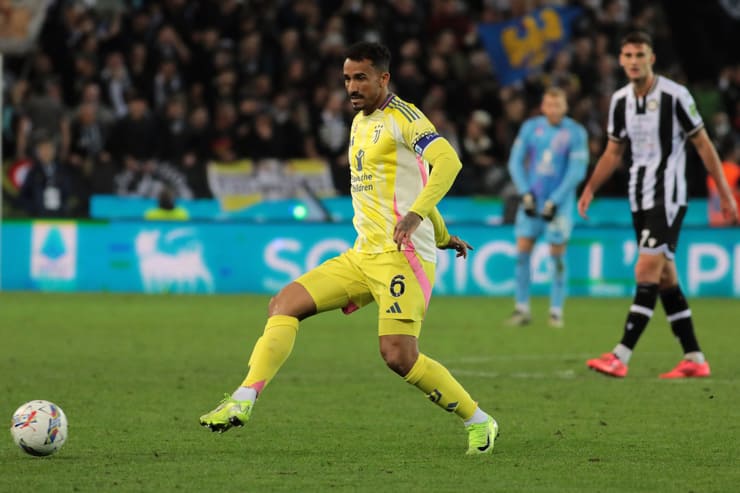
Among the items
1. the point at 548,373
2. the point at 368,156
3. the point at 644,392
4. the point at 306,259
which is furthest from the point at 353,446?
the point at 306,259

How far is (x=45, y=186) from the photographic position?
17984mm

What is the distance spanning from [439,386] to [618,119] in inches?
144

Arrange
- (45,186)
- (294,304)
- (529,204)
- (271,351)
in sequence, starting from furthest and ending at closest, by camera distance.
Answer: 1. (45,186)
2. (529,204)
3. (294,304)
4. (271,351)

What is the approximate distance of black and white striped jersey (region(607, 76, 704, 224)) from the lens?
925 centimetres

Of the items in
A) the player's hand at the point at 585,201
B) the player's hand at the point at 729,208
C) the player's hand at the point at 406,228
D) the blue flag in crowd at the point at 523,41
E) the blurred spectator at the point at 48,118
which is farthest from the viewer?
the blue flag in crowd at the point at 523,41

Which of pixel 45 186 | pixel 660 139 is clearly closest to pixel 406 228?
pixel 660 139

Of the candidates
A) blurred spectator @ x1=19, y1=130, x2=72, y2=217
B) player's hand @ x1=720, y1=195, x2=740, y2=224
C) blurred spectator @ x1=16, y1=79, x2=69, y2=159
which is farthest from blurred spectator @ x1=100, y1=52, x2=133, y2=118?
player's hand @ x1=720, y1=195, x2=740, y2=224

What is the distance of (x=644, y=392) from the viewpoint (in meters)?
8.69

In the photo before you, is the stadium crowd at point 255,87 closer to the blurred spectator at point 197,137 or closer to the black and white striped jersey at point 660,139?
the blurred spectator at point 197,137

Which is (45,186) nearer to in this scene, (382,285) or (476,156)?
(476,156)

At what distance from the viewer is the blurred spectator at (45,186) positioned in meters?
17.7

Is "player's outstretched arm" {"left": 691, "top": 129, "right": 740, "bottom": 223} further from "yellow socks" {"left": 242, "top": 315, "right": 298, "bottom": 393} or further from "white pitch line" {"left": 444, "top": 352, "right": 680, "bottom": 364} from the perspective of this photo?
"yellow socks" {"left": 242, "top": 315, "right": 298, "bottom": 393}

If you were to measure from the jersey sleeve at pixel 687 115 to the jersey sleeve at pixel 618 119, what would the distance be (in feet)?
1.18

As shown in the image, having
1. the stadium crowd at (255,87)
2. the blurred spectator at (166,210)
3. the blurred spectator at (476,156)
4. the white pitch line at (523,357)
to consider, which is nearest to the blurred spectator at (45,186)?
the stadium crowd at (255,87)
